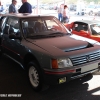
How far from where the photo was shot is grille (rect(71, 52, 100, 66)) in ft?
9.33

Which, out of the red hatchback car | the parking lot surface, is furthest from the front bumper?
the red hatchback car

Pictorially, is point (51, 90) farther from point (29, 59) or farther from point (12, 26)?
point (12, 26)

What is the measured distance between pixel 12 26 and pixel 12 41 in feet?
1.37

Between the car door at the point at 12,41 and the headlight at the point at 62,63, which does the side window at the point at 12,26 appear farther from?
the headlight at the point at 62,63

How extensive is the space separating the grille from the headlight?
0.09 m

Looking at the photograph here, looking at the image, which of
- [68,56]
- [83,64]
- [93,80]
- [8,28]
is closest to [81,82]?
[93,80]

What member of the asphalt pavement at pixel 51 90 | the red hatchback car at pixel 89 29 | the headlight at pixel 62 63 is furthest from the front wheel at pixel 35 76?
the red hatchback car at pixel 89 29

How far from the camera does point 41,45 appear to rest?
315 cm

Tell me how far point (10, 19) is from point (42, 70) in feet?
6.72

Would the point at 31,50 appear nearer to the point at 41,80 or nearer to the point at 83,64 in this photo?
the point at 41,80

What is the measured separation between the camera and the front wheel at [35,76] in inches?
118

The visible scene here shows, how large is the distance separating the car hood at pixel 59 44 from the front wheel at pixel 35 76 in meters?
0.42

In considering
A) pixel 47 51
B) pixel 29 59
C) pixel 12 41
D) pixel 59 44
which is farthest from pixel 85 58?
pixel 12 41

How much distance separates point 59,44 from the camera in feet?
10.5
